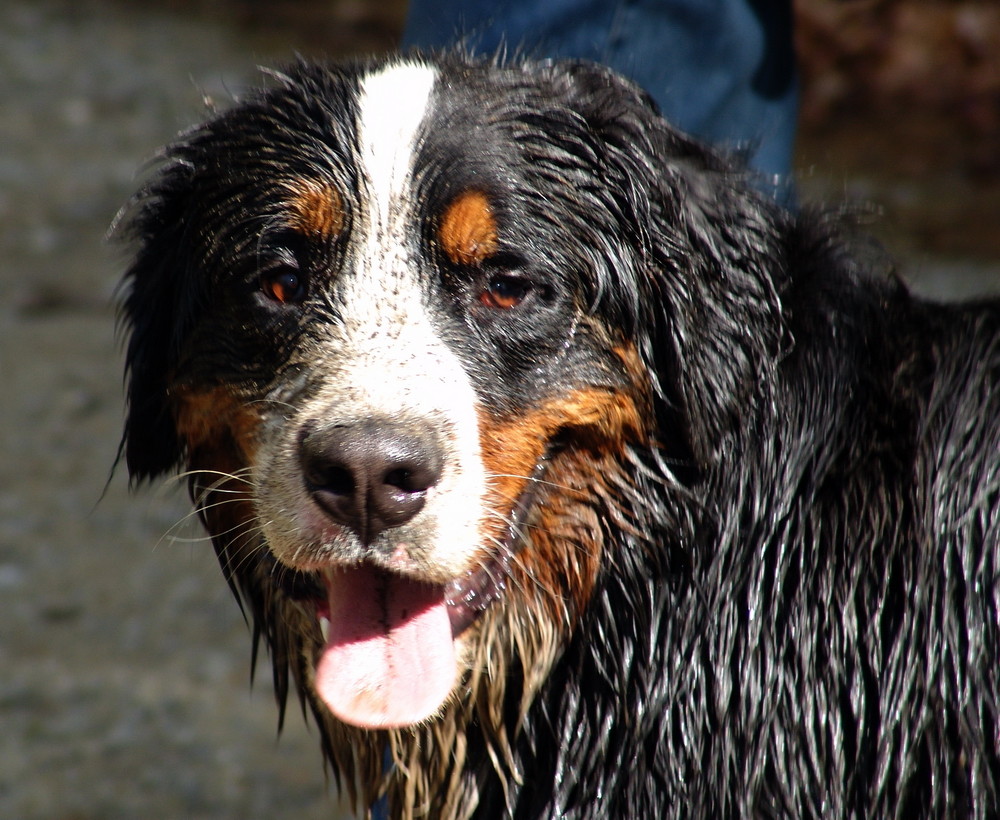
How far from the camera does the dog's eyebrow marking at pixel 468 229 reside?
2.18 metres

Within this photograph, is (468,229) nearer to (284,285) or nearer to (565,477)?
(284,285)

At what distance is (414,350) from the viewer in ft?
7.09

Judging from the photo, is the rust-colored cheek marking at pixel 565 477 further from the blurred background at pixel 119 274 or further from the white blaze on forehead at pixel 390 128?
the blurred background at pixel 119 274

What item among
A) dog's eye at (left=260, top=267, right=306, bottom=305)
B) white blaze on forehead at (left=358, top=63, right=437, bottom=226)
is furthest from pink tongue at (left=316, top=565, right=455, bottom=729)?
white blaze on forehead at (left=358, top=63, right=437, bottom=226)

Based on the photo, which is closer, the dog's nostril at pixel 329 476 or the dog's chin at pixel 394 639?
the dog's nostril at pixel 329 476

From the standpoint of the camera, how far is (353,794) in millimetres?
2641

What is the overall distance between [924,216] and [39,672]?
201 inches

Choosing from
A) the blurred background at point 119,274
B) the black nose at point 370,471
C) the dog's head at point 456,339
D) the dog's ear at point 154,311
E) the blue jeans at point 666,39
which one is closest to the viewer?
the black nose at point 370,471

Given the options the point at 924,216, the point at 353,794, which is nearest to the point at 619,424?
the point at 353,794

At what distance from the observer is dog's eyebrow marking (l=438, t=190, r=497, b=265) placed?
7.16ft

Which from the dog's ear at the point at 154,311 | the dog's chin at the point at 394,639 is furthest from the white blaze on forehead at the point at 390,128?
the dog's chin at the point at 394,639

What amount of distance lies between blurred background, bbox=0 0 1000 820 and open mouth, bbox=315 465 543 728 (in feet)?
1.11

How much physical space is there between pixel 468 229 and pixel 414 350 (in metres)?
0.22

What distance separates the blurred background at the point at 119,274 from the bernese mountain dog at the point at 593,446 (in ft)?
1.08
